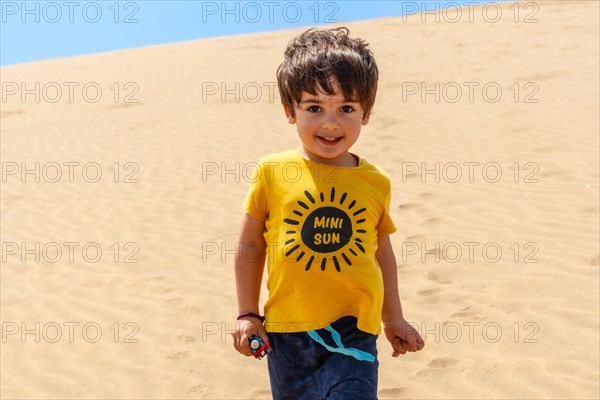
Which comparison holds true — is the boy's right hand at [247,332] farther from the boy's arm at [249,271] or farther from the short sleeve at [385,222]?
the short sleeve at [385,222]

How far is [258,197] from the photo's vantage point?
226cm

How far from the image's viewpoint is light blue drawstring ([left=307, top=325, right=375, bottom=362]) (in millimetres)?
2162

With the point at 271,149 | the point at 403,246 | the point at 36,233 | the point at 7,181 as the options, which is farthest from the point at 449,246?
the point at 7,181

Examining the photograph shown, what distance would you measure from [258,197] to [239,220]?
5.33m

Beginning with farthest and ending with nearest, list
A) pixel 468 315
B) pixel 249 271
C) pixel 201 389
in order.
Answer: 1. pixel 468 315
2. pixel 201 389
3. pixel 249 271

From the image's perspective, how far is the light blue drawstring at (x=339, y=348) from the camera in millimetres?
2162

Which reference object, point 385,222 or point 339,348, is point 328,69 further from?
point 339,348

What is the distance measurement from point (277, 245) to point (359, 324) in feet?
1.03

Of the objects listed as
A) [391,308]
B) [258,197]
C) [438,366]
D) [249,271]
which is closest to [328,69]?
[258,197]

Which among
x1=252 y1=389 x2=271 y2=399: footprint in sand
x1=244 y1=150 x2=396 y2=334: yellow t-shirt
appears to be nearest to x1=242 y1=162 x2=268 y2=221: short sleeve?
x1=244 y1=150 x2=396 y2=334: yellow t-shirt

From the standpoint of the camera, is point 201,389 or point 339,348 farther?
point 201,389

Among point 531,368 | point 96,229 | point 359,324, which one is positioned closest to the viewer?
point 359,324

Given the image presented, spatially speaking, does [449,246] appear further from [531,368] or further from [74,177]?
[74,177]

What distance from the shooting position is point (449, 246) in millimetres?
6172
